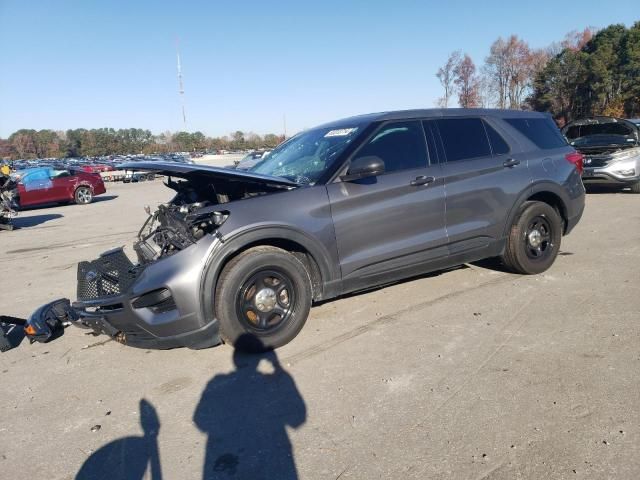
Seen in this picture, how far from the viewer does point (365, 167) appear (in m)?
3.80

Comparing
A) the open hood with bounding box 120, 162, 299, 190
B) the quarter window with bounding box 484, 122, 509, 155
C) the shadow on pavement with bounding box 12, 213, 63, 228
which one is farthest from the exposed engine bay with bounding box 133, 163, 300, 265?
the shadow on pavement with bounding box 12, 213, 63, 228

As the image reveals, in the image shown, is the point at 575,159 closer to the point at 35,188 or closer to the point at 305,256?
the point at 305,256

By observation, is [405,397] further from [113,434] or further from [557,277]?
[557,277]

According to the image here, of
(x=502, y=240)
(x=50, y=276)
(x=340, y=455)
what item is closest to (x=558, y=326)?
(x=502, y=240)

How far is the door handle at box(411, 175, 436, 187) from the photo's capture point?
425 centimetres

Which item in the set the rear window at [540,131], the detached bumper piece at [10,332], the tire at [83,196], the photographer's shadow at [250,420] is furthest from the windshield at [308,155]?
the tire at [83,196]

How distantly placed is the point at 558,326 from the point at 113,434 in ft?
11.3

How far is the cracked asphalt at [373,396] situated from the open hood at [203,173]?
1333 millimetres

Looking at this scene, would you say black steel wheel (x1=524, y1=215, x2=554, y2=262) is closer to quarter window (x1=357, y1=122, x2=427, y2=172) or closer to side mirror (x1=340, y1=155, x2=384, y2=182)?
quarter window (x1=357, y1=122, x2=427, y2=172)

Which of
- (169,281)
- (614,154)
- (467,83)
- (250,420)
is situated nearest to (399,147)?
(169,281)

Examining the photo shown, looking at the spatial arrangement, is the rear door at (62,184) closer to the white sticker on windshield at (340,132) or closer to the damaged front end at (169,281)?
the damaged front end at (169,281)

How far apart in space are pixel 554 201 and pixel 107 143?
10766cm

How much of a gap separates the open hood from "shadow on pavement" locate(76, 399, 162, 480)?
178 centimetres

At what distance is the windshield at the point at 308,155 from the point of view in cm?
413
